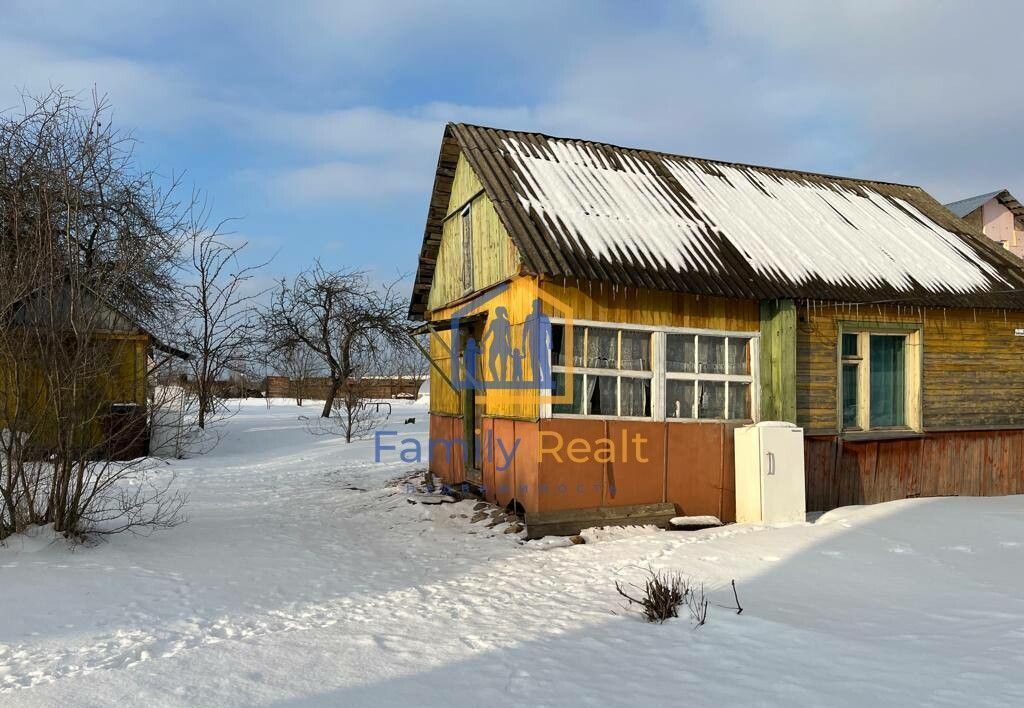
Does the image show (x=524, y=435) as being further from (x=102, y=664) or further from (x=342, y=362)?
(x=342, y=362)

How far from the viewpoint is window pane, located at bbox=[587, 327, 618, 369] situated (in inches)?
370

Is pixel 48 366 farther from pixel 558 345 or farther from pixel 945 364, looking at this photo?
pixel 945 364

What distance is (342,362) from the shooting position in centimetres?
3006

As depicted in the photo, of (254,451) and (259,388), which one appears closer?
(254,451)

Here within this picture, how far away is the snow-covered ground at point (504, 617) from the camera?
420 cm

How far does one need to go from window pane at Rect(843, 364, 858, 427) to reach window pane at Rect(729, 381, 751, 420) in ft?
6.51

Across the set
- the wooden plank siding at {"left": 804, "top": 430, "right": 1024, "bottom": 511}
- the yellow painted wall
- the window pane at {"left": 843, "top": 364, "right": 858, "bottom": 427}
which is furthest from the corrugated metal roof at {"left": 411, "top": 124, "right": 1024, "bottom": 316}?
the yellow painted wall

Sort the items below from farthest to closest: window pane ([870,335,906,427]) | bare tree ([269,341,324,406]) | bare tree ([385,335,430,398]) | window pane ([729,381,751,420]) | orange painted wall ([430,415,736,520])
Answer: bare tree ([385,335,430,398]) < bare tree ([269,341,324,406]) < window pane ([870,335,906,427]) < window pane ([729,381,751,420]) < orange painted wall ([430,415,736,520])

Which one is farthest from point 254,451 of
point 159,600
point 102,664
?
point 102,664

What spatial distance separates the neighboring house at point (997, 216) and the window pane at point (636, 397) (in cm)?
3074

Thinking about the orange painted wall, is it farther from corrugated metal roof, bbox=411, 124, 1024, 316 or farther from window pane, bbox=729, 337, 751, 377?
corrugated metal roof, bbox=411, 124, 1024, 316

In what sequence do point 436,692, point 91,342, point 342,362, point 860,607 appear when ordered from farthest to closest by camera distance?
1. point 342,362
2. point 91,342
3. point 860,607
4. point 436,692

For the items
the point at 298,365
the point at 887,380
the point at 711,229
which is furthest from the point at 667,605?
the point at 298,365

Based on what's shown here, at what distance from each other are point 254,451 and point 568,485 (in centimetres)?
1446
